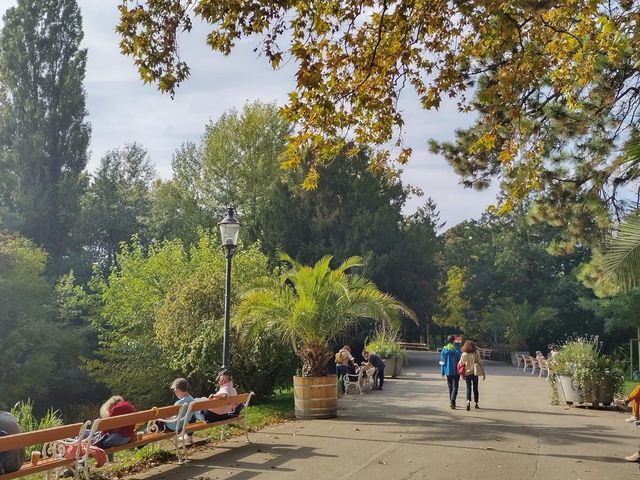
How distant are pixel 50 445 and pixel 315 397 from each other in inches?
278

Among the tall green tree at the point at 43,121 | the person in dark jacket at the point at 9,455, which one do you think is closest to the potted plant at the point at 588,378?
the person in dark jacket at the point at 9,455

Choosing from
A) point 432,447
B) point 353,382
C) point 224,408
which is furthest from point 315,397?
point 353,382

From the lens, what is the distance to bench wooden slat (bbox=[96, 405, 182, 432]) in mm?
7816

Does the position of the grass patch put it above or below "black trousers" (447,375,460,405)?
below

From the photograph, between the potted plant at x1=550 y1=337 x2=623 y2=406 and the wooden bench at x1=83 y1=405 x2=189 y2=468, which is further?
the potted plant at x1=550 y1=337 x2=623 y2=406

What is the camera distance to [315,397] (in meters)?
13.9

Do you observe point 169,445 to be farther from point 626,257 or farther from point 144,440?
point 626,257

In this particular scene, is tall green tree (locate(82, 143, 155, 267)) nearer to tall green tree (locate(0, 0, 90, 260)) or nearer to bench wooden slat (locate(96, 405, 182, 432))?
tall green tree (locate(0, 0, 90, 260))

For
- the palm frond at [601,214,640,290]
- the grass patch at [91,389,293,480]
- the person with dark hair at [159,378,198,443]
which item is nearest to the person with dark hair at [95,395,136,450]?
the grass patch at [91,389,293,480]

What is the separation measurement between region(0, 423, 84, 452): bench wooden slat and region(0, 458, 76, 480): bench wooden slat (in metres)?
0.27

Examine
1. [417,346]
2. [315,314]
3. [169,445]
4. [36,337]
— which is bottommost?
[169,445]

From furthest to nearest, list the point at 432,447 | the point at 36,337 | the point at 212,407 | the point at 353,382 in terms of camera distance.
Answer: the point at 36,337 < the point at 353,382 < the point at 212,407 < the point at 432,447

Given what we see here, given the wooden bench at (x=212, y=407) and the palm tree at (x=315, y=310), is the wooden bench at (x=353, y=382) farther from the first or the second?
the wooden bench at (x=212, y=407)

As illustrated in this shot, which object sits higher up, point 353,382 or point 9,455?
point 353,382
